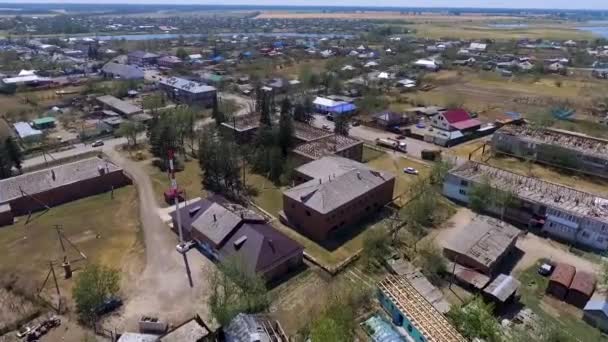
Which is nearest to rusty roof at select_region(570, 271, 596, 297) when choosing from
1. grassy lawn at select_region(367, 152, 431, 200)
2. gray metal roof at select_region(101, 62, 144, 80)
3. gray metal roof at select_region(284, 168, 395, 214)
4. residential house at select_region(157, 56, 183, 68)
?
gray metal roof at select_region(284, 168, 395, 214)

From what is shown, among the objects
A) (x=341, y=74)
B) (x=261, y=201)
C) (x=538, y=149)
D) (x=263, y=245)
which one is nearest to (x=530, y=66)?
(x=341, y=74)

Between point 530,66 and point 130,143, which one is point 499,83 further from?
point 130,143

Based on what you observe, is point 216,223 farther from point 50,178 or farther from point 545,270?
point 545,270

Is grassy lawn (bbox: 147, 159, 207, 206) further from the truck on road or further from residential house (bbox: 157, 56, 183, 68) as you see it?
residential house (bbox: 157, 56, 183, 68)

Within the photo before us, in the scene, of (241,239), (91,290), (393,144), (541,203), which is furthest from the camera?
(393,144)

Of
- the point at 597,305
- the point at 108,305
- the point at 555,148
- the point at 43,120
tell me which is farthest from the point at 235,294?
the point at 43,120

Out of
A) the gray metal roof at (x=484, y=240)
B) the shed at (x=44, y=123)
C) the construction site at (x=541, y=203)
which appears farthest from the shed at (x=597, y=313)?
the shed at (x=44, y=123)
